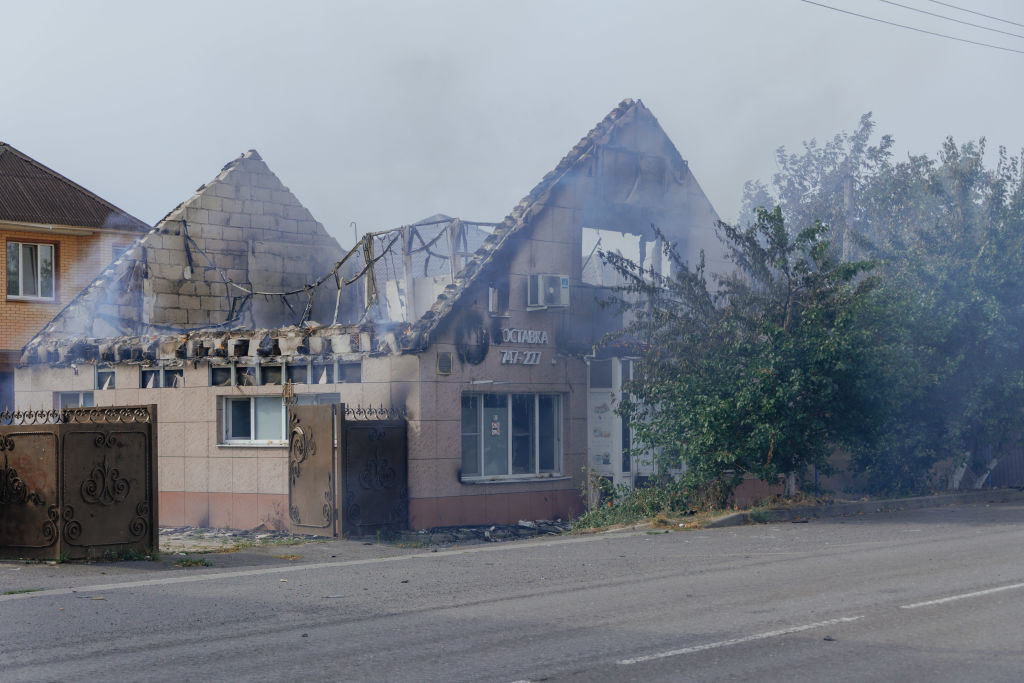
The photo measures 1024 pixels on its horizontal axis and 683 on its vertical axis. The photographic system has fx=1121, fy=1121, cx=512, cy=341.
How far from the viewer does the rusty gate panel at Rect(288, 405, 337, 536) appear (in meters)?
16.8

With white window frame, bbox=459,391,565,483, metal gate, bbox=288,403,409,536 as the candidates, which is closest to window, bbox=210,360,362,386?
metal gate, bbox=288,403,409,536

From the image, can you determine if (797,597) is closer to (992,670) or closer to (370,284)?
(992,670)

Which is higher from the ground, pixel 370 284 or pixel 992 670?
pixel 370 284

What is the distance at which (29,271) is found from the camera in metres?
32.8

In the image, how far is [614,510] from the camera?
18484mm

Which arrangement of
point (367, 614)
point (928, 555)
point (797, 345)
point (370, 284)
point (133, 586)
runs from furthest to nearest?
point (370, 284), point (797, 345), point (928, 555), point (133, 586), point (367, 614)

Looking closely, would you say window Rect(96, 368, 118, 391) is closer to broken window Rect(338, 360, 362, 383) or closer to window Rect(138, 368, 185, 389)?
window Rect(138, 368, 185, 389)

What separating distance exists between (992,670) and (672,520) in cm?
1065

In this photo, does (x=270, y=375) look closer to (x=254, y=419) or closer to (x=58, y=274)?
(x=254, y=419)

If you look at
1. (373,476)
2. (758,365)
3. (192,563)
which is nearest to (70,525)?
(192,563)

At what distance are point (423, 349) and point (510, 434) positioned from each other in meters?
2.57

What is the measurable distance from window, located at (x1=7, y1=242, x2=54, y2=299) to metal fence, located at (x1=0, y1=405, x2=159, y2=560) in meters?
21.0

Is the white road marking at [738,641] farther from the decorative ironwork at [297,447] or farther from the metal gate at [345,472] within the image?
the decorative ironwork at [297,447]

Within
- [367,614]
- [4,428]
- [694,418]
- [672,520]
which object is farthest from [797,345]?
[4,428]
